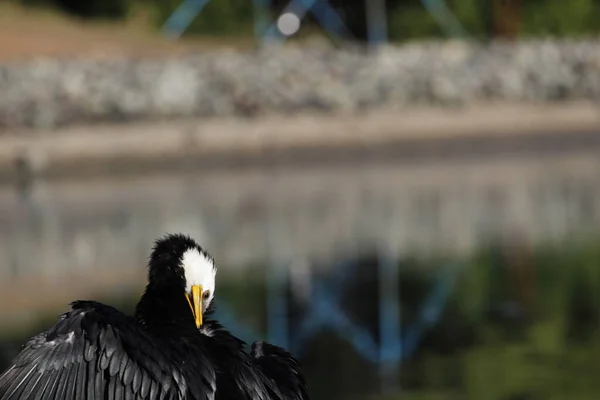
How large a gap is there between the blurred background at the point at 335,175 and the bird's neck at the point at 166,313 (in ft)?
9.98

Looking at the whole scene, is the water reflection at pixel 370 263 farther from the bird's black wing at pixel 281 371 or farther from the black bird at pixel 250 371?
the black bird at pixel 250 371

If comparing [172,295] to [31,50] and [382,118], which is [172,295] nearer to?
[382,118]

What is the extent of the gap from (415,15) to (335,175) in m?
11.8

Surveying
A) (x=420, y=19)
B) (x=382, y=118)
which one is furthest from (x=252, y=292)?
(x=420, y=19)

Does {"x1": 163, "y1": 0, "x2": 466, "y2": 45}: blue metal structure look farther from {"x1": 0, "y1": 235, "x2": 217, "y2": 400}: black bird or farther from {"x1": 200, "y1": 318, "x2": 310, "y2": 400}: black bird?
{"x1": 0, "y1": 235, "x2": 217, "y2": 400}: black bird

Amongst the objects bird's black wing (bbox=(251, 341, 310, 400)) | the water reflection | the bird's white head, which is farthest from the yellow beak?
the water reflection

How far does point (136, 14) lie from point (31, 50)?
4.21 metres

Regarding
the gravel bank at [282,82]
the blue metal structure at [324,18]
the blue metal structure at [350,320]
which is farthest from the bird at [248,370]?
the blue metal structure at [324,18]

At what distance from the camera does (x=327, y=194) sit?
1931cm

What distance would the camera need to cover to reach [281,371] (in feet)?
20.4

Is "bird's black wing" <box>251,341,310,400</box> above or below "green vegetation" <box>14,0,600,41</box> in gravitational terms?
below

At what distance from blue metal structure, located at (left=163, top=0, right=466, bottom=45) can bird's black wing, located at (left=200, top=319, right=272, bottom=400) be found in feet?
85.1

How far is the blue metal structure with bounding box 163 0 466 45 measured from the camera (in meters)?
32.0

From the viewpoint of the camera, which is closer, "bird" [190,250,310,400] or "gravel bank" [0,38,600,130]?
"bird" [190,250,310,400]
